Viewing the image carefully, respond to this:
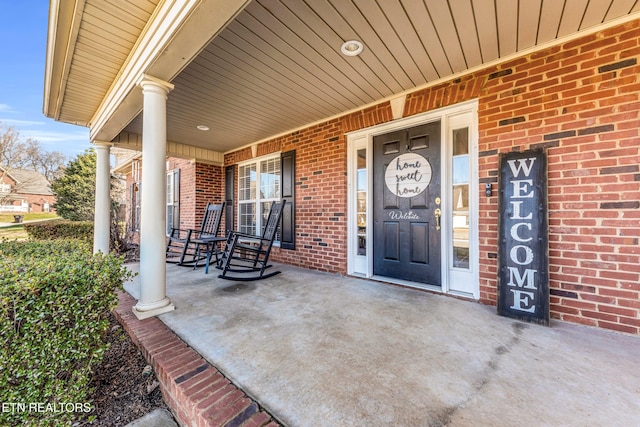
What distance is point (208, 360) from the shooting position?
1.48 meters

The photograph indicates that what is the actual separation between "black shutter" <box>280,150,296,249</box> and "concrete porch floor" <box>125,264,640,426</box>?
178 centimetres

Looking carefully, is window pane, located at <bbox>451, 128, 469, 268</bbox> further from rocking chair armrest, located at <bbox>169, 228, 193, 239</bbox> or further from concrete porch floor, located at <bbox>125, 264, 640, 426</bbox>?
rocking chair armrest, located at <bbox>169, 228, 193, 239</bbox>

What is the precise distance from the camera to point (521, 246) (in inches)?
81.5

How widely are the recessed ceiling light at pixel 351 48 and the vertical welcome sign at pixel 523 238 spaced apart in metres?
1.60

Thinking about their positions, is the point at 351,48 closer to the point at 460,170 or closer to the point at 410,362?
the point at 460,170

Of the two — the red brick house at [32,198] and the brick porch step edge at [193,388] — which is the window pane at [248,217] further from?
the red brick house at [32,198]

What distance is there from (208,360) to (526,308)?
94.0 inches

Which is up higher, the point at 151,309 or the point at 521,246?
the point at 521,246

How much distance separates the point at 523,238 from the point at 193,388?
254cm

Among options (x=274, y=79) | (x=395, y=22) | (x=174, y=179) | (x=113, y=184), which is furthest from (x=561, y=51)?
(x=113, y=184)

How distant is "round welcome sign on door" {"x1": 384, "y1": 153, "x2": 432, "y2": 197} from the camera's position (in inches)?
113

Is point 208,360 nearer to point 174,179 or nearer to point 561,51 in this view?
point 561,51

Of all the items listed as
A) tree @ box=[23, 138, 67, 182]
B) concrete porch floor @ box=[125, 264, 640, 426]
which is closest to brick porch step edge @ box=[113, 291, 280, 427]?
concrete porch floor @ box=[125, 264, 640, 426]

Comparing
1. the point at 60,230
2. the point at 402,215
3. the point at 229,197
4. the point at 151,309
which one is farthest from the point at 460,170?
the point at 60,230
